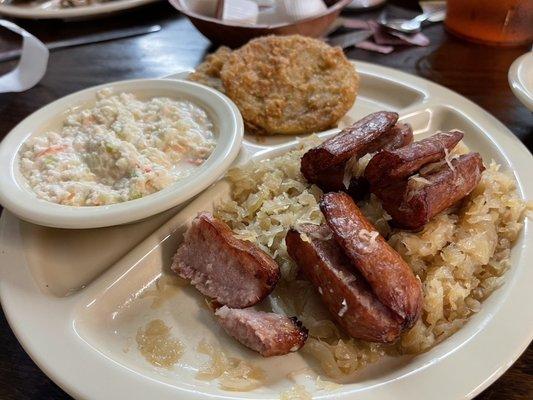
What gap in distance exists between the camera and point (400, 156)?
1574mm

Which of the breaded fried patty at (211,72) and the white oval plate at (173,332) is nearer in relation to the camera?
the white oval plate at (173,332)

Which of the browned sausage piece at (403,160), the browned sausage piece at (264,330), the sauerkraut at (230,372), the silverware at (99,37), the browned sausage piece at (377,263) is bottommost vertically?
the silverware at (99,37)

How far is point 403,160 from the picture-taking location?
1564 millimetres

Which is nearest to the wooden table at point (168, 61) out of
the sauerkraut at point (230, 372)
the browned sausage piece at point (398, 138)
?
the browned sausage piece at point (398, 138)

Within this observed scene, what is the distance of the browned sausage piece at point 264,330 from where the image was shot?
4.58 feet

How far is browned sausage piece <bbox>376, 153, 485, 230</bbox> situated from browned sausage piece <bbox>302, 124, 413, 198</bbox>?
7.3 inches

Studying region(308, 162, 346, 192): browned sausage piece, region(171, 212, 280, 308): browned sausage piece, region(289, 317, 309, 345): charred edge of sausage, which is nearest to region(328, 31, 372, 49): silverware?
region(308, 162, 346, 192): browned sausage piece

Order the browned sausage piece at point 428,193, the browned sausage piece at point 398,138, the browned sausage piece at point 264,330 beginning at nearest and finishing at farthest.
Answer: the browned sausage piece at point 264,330
the browned sausage piece at point 428,193
the browned sausage piece at point 398,138

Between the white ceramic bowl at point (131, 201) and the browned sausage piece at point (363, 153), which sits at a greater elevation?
the browned sausage piece at point (363, 153)

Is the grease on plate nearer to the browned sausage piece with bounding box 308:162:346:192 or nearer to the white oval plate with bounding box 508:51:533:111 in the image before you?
the browned sausage piece with bounding box 308:162:346:192

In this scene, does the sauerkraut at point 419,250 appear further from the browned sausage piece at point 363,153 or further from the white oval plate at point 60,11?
the white oval plate at point 60,11

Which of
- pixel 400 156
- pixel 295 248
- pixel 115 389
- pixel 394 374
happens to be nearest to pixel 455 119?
pixel 400 156

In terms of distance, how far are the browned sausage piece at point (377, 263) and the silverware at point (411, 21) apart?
2.23 meters

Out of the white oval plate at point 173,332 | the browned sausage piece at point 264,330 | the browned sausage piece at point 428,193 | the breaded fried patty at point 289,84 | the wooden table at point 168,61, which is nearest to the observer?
the white oval plate at point 173,332
